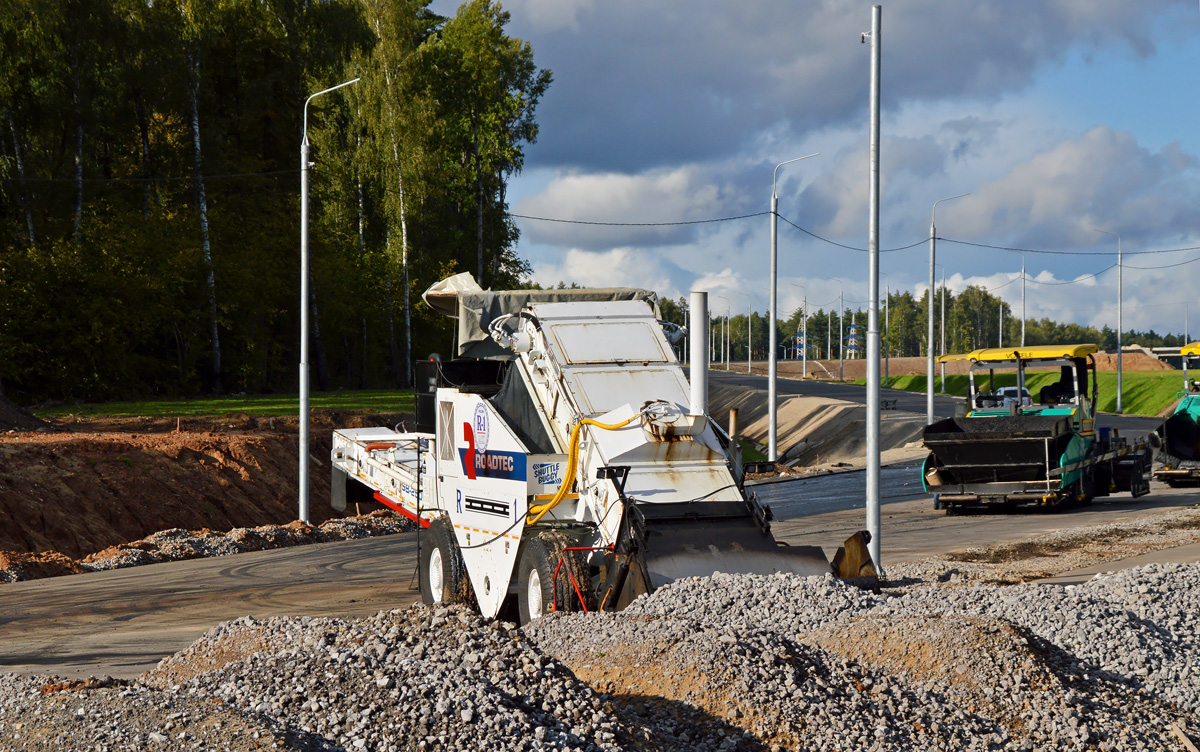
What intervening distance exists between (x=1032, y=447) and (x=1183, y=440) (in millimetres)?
6991

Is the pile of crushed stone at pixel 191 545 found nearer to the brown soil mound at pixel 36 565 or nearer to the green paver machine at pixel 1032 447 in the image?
the brown soil mound at pixel 36 565

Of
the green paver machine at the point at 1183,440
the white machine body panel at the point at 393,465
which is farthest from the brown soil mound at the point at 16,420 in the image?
the green paver machine at the point at 1183,440

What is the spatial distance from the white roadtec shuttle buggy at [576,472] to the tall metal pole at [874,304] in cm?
214

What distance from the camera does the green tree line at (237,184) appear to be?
112 ft

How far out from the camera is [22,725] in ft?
15.2

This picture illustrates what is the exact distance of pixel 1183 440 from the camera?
900 inches

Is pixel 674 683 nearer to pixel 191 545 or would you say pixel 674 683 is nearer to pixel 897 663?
pixel 897 663

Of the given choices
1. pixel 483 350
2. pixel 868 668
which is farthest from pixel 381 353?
pixel 868 668

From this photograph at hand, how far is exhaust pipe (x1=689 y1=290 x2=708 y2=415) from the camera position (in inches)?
352

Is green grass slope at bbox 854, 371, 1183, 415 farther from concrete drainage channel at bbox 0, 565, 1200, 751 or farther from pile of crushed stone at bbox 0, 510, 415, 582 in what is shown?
concrete drainage channel at bbox 0, 565, 1200, 751

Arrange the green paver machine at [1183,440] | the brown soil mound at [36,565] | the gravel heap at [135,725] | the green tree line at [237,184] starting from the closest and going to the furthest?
the gravel heap at [135,725]
the brown soil mound at [36,565]
the green paver machine at [1183,440]
the green tree line at [237,184]

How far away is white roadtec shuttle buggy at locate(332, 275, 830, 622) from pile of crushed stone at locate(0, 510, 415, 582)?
6.77 meters

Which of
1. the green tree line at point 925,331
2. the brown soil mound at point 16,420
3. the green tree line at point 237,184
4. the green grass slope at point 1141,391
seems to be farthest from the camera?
the green tree line at point 925,331

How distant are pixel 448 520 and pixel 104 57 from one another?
32.6 metres
